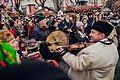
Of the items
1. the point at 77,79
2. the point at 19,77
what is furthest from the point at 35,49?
the point at 19,77

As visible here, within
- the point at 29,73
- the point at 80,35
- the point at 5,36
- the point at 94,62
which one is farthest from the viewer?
the point at 80,35

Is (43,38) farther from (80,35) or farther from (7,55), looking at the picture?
(7,55)

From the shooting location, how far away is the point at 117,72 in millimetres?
6750

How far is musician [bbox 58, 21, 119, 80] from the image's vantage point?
8.84 ft

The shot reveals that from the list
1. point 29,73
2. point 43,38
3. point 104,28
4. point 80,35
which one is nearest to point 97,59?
point 104,28

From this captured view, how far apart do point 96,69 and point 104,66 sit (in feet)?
0.29

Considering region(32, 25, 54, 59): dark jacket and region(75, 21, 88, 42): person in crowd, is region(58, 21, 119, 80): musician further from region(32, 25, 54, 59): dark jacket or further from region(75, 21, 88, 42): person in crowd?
region(75, 21, 88, 42): person in crowd

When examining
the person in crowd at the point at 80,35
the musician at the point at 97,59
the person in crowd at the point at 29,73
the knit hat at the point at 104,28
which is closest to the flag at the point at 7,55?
the musician at the point at 97,59

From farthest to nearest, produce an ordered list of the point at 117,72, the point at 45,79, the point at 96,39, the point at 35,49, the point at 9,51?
the point at 117,72, the point at 35,49, the point at 96,39, the point at 9,51, the point at 45,79

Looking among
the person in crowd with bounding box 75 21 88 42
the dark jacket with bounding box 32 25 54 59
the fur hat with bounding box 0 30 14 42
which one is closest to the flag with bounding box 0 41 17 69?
the fur hat with bounding box 0 30 14 42

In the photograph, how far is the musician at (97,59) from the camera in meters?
2.69

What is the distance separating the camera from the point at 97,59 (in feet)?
8.80

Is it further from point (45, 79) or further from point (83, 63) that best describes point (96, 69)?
point (45, 79)

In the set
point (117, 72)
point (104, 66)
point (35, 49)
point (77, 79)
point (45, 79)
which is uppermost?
point (45, 79)
